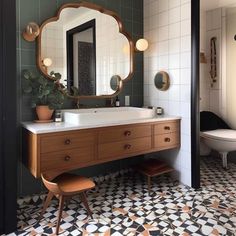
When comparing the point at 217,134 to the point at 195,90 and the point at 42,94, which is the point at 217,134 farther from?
the point at 42,94

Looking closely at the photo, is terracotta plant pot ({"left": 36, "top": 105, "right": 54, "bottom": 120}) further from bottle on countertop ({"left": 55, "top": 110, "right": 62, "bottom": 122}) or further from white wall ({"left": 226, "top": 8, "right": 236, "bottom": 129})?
white wall ({"left": 226, "top": 8, "right": 236, "bottom": 129})

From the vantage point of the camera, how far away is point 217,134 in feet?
10.6

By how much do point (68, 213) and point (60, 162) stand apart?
494 millimetres

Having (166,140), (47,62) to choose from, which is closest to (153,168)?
(166,140)

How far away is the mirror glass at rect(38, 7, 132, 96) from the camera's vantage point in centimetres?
242

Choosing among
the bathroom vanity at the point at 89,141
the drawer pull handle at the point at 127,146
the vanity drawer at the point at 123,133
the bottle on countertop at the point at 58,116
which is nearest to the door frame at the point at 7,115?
the bathroom vanity at the point at 89,141

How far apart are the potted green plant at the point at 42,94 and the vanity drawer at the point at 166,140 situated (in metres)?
1.06

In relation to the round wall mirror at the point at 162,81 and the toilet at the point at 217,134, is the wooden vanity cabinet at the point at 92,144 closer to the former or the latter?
the round wall mirror at the point at 162,81

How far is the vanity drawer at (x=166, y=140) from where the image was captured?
259cm

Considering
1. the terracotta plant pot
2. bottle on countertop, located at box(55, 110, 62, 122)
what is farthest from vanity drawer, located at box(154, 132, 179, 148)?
the terracotta plant pot

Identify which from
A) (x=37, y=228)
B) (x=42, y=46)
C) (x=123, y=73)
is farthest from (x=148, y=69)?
(x=37, y=228)

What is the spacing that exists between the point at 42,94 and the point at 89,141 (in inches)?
23.4

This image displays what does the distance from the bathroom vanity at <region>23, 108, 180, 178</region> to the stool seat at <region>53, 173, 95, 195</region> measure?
13 centimetres

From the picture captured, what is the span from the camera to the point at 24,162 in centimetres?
219
